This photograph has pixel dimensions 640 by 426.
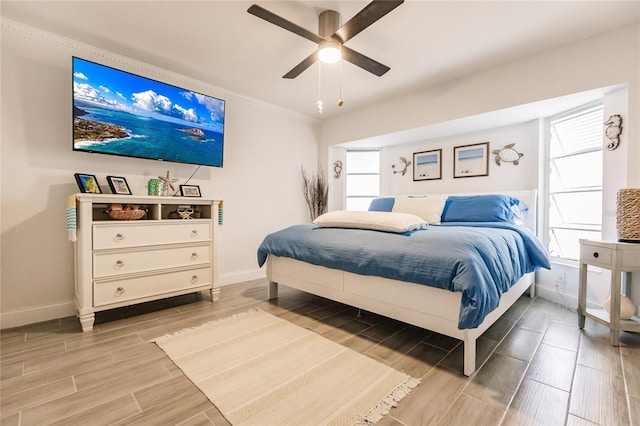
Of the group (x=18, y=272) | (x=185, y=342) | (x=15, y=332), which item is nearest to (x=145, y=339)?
(x=185, y=342)

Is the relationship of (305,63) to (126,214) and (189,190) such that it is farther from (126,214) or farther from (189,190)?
(126,214)

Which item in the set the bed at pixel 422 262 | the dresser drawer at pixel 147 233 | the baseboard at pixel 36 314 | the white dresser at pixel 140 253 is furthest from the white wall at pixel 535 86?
the baseboard at pixel 36 314

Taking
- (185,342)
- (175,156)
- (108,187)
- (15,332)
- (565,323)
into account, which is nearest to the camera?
(185,342)

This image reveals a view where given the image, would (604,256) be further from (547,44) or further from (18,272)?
(18,272)

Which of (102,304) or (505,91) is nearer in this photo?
(102,304)

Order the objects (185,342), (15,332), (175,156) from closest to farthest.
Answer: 1. (185,342)
2. (15,332)
3. (175,156)

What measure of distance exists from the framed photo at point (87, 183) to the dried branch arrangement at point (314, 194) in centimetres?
266

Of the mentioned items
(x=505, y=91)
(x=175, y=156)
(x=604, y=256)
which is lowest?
(x=604, y=256)

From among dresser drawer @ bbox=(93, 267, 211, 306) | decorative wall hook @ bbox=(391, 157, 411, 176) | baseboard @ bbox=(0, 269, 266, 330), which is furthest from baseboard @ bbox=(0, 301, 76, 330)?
decorative wall hook @ bbox=(391, 157, 411, 176)

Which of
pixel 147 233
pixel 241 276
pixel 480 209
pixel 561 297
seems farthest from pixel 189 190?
pixel 561 297

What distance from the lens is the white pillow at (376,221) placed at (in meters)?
2.12

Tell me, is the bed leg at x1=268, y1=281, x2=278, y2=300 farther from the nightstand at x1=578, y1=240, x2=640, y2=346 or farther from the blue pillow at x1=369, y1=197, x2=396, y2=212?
the nightstand at x1=578, y1=240, x2=640, y2=346

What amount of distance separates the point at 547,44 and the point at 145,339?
4071 millimetres

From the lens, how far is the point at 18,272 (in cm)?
227
